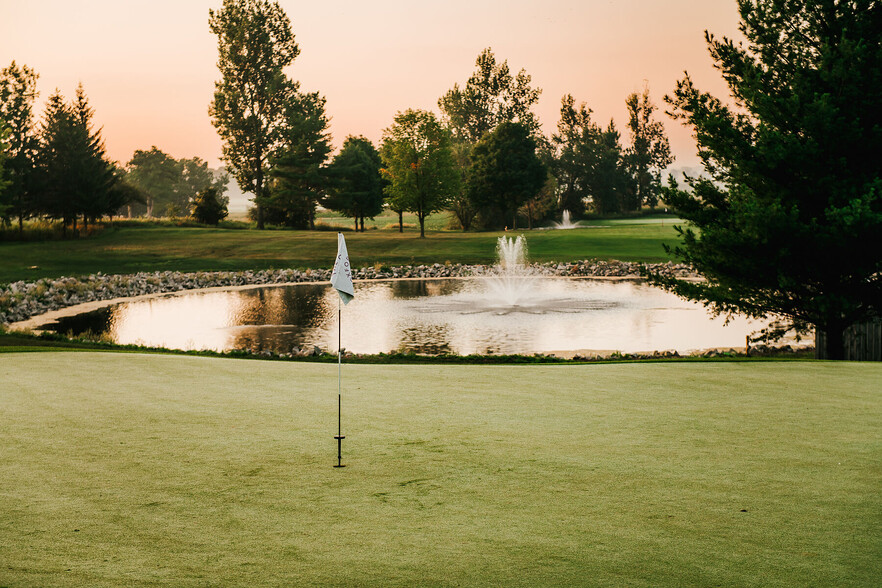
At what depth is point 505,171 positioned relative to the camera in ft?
273

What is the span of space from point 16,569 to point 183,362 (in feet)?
28.8

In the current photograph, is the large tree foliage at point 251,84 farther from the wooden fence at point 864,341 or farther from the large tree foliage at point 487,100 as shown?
the wooden fence at point 864,341

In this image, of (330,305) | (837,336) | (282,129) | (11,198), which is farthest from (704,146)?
(282,129)

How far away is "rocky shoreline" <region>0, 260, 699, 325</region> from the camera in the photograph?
95.3 ft

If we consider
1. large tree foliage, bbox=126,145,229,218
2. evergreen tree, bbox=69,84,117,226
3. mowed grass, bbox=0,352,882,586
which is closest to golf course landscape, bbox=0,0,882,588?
mowed grass, bbox=0,352,882,586

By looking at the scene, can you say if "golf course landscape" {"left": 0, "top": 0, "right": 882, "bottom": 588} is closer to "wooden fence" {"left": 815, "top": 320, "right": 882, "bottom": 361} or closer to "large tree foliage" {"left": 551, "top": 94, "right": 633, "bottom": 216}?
"wooden fence" {"left": 815, "top": 320, "right": 882, "bottom": 361}

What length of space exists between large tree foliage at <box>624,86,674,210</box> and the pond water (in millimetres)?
87963

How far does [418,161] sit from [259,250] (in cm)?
1682

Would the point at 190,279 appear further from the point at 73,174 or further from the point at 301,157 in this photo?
the point at 301,157

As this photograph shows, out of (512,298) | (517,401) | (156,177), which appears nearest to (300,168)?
(512,298)

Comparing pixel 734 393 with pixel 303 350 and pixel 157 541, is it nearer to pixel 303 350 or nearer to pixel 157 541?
pixel 157 541

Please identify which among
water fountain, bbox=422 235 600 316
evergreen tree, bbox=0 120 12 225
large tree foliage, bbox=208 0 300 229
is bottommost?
water fountain, bbox=422 235 600 316

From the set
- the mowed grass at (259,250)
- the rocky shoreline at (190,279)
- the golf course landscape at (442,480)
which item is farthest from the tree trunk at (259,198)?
the golf course landscape at (442,480)

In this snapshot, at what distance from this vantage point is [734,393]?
392 inches
